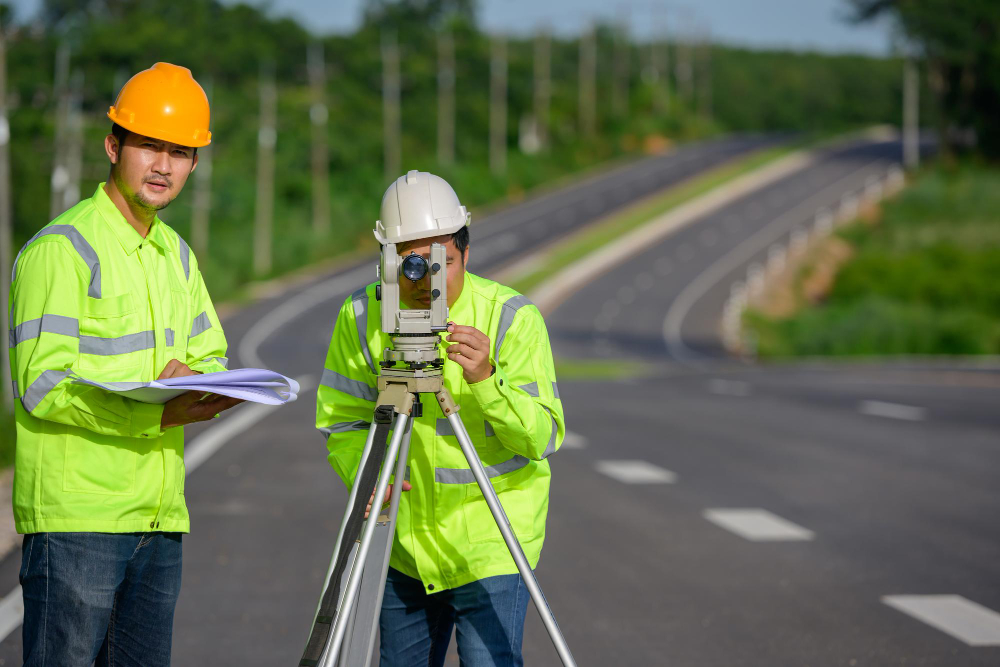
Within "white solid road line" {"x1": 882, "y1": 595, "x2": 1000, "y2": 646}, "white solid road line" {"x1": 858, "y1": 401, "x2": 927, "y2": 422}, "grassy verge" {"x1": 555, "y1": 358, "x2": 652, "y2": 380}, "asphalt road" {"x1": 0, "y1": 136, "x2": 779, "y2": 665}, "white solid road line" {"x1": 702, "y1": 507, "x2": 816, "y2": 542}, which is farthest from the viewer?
"grassy verge" {"x1": 555, "y1": 358, "x2": 652, "y2": 380}

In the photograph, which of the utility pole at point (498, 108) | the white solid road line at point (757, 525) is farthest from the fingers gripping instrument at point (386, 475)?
the utility pole at point (498, 108)

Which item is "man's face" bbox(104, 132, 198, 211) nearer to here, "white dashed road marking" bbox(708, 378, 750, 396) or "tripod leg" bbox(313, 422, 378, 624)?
"tripod leg" bbox(313, 422, 378, 624)

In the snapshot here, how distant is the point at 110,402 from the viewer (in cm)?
348

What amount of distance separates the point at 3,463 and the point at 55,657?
892cm

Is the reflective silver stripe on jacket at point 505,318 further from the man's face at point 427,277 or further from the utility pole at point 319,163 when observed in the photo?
the utility pole at point 319,163

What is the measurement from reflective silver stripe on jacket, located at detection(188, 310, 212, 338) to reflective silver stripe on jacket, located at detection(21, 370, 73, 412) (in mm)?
503

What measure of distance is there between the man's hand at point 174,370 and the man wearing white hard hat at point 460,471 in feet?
1.32

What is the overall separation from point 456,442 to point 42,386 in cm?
106

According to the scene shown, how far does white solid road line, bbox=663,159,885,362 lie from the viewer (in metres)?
46.8

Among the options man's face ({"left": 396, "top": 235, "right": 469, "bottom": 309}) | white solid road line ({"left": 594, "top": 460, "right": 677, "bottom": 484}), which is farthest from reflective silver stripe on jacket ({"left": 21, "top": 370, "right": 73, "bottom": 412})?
white solid road line ({"left": 594, "top": 460, "right": 677, "bottom": 484})

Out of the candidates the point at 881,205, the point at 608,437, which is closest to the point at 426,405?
the point at 608,437

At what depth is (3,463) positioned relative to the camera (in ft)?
39.1

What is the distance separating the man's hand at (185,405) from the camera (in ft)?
11.8

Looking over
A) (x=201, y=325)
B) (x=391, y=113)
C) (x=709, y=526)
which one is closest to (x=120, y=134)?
(x=201, y=325)
